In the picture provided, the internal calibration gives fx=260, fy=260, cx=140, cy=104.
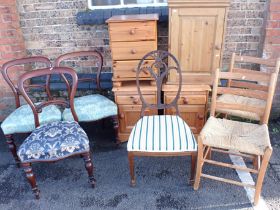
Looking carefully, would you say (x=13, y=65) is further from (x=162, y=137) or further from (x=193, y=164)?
(x=193, y=164)

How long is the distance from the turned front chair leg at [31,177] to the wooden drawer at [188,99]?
1.49 m

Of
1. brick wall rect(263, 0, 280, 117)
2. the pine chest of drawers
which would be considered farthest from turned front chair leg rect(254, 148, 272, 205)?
brick wall rect(263, 0, 280, 117)

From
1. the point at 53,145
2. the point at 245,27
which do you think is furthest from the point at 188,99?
the point at 53,145

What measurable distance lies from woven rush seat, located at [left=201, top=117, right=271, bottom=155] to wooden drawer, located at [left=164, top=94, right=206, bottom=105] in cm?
41

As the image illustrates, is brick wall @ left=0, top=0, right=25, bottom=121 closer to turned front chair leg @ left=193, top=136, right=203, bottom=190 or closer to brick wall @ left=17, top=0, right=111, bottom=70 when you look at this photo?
brick wall @ left=17, top=0, right=111, bottom=70

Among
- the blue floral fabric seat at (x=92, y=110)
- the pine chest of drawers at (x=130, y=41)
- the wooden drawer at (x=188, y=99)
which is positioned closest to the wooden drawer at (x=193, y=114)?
the wooden drawer at (x=188, y=99)

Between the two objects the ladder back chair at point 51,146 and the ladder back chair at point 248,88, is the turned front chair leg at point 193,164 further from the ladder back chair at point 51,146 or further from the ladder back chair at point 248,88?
the ladder back chair at point 51,146

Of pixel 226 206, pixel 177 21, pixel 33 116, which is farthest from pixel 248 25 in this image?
pixel 33 116

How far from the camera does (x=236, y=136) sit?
7.19 feet

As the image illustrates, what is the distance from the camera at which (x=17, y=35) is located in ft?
10.8

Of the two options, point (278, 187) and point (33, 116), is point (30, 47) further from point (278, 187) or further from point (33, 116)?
point (278, 187)

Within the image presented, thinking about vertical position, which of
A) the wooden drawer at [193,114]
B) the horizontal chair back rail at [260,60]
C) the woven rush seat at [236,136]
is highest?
the horizontal chair back rail at [260,60]

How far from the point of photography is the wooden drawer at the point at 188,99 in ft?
9.12

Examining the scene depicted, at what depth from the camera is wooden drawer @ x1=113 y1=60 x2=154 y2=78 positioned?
2.73m
